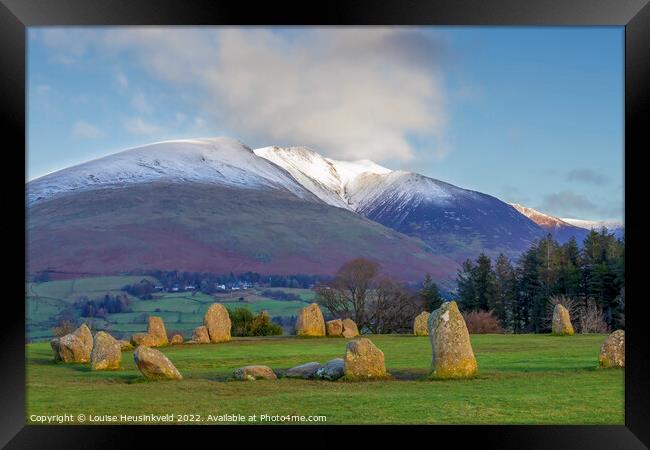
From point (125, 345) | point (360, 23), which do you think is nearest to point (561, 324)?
point (125, 345)

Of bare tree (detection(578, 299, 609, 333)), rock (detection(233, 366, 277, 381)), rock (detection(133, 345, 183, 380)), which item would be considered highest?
rock (detection(133, 345, 183, 380))

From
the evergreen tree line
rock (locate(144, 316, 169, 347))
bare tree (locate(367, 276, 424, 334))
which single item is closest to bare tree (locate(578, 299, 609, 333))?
the evergreen tree line

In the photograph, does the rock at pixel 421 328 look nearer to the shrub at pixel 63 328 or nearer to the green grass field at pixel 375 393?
the green grass field at pixel 375 393

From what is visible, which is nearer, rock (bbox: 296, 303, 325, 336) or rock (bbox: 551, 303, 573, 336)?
rock (bbox: 551, 303, 573, 336)

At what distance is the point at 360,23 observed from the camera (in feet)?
29.8

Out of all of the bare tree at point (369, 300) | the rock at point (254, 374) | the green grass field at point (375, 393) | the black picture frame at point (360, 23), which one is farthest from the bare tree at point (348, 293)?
the black picture frame at point (360, 23)

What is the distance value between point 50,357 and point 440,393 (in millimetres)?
13510

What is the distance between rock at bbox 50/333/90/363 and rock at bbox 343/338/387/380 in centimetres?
882

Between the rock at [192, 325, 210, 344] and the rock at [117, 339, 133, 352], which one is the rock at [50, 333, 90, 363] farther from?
the rock at [192, 325, 210, 344]

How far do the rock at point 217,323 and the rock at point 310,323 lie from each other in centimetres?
320

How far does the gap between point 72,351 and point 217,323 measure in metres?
9.02

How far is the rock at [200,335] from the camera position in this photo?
1072 inches

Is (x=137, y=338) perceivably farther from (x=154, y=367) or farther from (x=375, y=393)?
(x=375, y=393)

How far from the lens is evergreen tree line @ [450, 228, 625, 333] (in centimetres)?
4006
